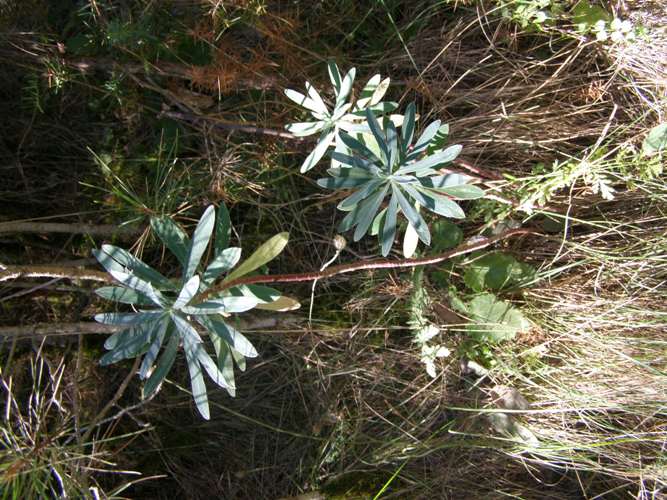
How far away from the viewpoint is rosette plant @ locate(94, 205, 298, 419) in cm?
150

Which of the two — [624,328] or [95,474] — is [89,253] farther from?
[624,328]

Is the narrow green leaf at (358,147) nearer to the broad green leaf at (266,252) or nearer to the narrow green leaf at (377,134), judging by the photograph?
the narrow green leaf at (377,134)

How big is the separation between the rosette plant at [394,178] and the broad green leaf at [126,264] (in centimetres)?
58

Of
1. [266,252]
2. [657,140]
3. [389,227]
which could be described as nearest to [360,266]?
[389,227]

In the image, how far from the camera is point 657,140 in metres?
2.01

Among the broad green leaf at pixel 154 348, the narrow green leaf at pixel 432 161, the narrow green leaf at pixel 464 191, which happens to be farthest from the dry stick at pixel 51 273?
the narrow green leaf at pixel 464 191

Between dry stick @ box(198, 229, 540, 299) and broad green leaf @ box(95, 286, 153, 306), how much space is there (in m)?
0.19

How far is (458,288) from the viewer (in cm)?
236

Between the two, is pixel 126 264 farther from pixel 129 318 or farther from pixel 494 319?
pixel 494 319

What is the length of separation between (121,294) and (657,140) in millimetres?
1991

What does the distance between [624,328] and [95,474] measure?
7.71ft

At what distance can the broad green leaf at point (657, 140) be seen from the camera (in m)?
2.00

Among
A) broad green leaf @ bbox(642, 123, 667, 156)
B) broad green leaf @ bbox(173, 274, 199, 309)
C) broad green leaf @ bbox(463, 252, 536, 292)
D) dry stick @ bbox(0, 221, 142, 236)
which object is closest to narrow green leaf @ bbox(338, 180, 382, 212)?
broad green leaf @ bbox(173, 274, 199, 309)

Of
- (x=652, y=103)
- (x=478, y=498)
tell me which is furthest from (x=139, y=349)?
(x=652, y=103)
